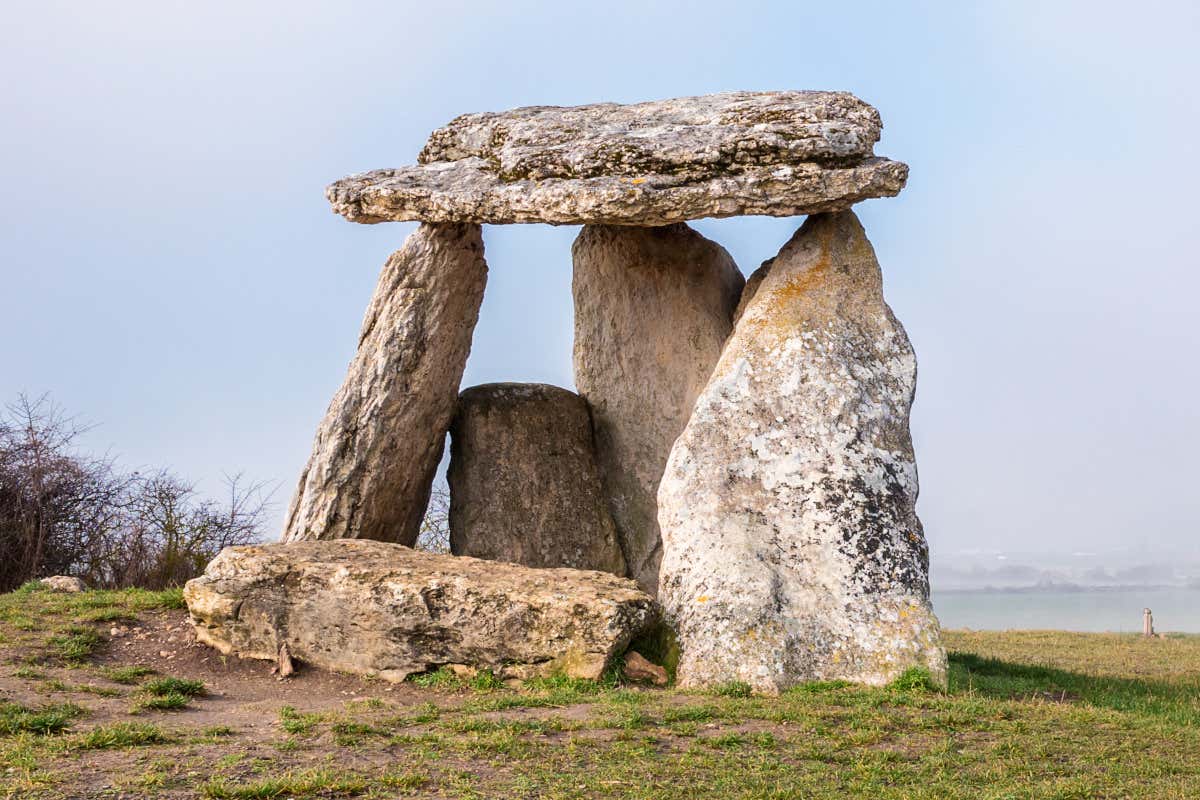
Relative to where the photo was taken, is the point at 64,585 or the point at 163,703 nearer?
the point at 163,703

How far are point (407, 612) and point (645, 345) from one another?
7188mm

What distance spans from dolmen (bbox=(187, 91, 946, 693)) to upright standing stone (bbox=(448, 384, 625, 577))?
0.04 metres

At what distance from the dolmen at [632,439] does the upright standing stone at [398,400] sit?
0.04 m

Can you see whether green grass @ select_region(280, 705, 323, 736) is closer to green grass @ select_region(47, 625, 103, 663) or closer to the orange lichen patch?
green grass @ select_region(47, 625, 103, 663)

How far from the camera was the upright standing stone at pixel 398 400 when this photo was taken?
16281mm

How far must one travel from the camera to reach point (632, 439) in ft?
60.5

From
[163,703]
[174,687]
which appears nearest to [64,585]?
[174,687]

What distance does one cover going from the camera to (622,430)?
18578mm

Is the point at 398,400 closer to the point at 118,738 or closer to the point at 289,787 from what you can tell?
the point at 118,738

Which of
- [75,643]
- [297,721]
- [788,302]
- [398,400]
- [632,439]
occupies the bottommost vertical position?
[297,721]

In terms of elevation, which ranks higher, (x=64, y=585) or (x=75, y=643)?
(x=64, y=585)

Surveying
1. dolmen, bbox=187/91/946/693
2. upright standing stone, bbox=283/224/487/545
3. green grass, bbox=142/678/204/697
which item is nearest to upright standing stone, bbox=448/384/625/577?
dolmen, bbox=187/91/946/693

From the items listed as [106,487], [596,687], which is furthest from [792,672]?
[106,487]

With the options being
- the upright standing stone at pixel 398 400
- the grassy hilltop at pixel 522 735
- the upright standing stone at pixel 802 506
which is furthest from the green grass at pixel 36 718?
the upright standing stone at pixel 802 506
